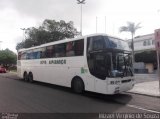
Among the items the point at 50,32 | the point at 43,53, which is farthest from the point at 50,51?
the point at 50,32

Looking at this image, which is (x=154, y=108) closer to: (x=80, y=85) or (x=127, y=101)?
(x=127, y=101)

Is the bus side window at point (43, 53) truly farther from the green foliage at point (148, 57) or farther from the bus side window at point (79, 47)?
the green foliage at point (148, 57)

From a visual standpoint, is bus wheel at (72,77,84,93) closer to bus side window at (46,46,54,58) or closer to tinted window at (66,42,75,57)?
tinted window at (66,42,75,57)

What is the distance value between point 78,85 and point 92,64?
6.56ft

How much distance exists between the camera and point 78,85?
13.8 m

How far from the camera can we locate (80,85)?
13617mm

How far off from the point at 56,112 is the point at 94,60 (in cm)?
460

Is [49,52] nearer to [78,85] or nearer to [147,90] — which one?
[78,85]

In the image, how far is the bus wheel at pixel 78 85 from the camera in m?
13.5

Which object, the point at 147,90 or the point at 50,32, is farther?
the point at 50,32

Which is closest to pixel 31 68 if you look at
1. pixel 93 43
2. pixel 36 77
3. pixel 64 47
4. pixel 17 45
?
pixel 36 77

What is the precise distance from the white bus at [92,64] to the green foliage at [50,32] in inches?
1147

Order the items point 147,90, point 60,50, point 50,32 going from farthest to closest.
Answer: point 50,32 < point 60,50 < point 147,90

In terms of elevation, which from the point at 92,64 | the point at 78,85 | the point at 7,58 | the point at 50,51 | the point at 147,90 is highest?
the point at 7,58
